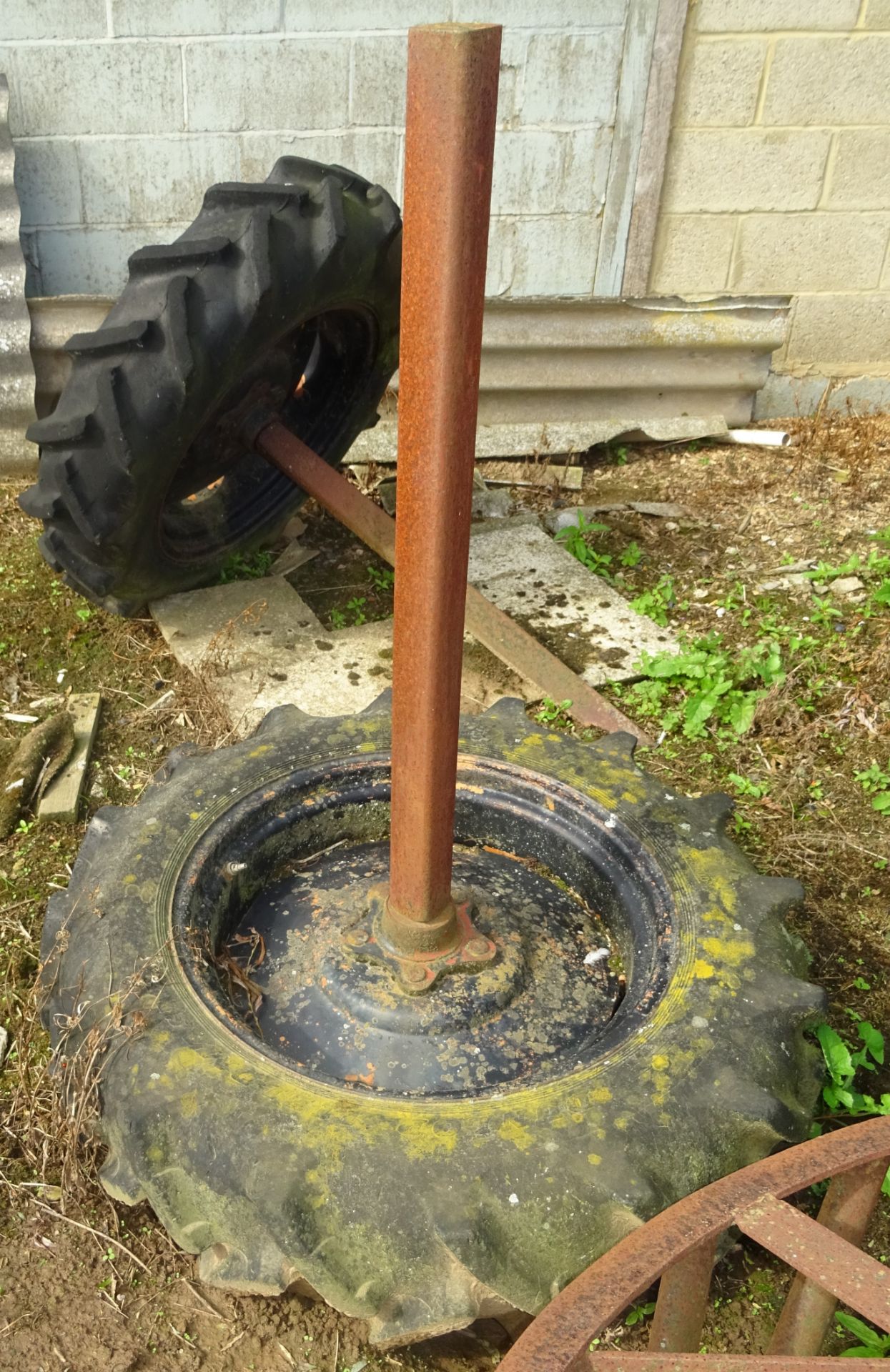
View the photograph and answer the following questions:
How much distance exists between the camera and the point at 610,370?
4.89 meters

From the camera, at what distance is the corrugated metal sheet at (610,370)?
4711 millimetres

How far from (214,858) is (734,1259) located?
1.16 m

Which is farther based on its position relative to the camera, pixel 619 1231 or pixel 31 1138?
pixel 31 1138

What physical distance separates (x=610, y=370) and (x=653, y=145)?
87cm

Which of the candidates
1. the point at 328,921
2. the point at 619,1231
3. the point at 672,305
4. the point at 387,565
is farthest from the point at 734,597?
the point at 619,1231

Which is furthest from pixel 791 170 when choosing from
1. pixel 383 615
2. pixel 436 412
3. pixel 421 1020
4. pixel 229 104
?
pixel 421 1020

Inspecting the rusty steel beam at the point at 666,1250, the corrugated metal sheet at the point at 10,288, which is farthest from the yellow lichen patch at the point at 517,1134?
the corrugated metal sheet at the point at 10,288

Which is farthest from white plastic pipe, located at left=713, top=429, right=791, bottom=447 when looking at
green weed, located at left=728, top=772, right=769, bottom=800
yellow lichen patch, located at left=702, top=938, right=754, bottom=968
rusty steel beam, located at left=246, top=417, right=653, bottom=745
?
yellow lichen patch, located at left=702, top=938, right=754, bottom=968

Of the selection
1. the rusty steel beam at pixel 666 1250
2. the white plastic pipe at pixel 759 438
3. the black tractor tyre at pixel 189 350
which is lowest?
the white plastic pipe at pixel 759 438

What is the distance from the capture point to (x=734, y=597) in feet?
12.9

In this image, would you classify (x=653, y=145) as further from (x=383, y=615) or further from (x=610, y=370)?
(x=383, y=615)

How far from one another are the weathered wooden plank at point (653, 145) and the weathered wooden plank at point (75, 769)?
2854 mm

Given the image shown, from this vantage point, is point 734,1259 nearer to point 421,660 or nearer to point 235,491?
point 421,660

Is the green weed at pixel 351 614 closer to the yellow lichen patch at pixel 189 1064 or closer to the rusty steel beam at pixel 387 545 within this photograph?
the rusty steel beam at pixel 387 545
